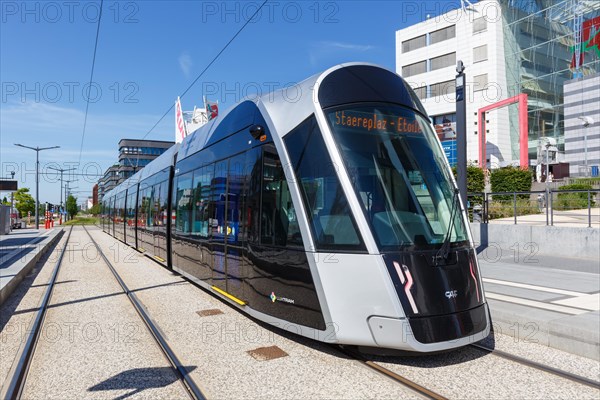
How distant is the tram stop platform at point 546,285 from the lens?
5.54 meters

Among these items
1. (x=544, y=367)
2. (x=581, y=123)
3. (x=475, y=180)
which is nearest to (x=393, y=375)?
(x=544, y=367)

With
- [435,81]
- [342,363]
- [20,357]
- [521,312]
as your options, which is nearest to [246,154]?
[342,363]

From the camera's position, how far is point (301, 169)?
5.35m

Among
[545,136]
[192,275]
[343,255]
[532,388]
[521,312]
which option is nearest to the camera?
[532,388]

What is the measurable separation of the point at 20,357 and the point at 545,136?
60915 mm

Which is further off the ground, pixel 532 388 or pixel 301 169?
pixel 301 169

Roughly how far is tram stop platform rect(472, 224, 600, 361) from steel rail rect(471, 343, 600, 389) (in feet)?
2.27

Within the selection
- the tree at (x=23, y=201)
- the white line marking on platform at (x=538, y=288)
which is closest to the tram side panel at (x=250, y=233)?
the white line marking on platform at (x=538, y=288)

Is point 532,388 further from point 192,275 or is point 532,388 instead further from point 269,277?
point 192,275

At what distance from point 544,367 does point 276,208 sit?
3.25 metres

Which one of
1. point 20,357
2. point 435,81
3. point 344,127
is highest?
point 435,81

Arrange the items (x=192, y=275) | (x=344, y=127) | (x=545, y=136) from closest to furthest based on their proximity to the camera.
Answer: (x=344, y=127) → (x=192, y=275) → (x=545, y=136)

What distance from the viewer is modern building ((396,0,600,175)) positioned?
1901 inches

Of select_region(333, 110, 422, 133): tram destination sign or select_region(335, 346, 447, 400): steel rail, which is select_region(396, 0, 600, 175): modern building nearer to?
select_region(333, 110, 422, 133): tram destination sign
